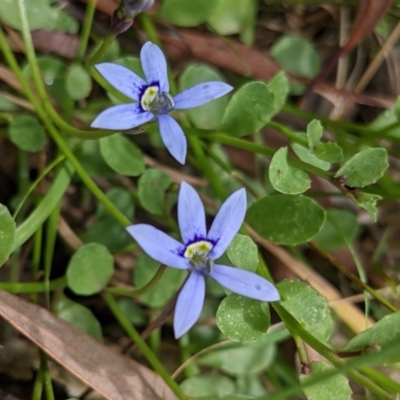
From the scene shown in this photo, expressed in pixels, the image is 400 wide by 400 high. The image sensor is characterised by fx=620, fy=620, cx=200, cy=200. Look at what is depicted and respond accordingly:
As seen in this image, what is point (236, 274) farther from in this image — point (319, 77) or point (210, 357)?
point (319, 77)

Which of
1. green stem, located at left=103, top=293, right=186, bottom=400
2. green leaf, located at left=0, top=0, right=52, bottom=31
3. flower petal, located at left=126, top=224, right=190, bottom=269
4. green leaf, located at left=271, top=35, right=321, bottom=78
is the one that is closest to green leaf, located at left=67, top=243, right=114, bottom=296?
green stem, located at left=103, top=293, right=186, bottom=400

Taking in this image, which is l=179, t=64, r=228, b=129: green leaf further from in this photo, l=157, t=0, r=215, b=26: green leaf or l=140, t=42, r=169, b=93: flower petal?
l=140, t=42, r=169, b=93: flower petal

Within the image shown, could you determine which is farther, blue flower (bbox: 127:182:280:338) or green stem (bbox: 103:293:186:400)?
green stem (bbox: 103:293:186:400)

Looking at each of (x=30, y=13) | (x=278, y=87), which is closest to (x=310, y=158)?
(x=278, y=87)

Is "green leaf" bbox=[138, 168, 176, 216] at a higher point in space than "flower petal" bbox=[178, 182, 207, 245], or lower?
lower

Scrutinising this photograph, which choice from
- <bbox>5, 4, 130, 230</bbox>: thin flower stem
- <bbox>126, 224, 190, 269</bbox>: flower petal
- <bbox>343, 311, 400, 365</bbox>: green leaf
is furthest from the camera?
<bbox>5, 4, 130, 230</bbox>: thin flower stem

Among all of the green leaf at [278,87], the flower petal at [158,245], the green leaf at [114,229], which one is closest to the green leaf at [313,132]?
the green leaf at [278,87]
